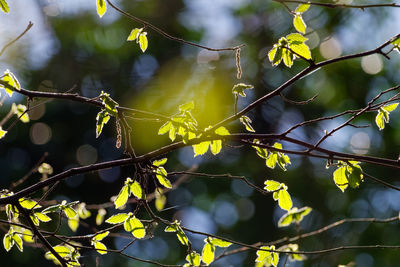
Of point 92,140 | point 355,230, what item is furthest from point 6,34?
point 355,230

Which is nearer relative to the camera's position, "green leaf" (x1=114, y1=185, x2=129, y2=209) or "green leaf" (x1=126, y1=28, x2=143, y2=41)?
"green leaf" (x1=114, y1=185, x2=129, y2=209)

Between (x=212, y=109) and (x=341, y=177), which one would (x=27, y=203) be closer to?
(x=341, y=177)

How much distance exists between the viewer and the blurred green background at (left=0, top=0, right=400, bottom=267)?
23.5 feet

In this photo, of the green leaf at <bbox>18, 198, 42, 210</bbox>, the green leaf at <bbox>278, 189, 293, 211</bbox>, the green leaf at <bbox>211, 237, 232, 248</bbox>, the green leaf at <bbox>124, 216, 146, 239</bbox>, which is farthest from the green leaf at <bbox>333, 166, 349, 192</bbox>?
the green leaf at <bbox>18, 198, 42, 210</bbox>

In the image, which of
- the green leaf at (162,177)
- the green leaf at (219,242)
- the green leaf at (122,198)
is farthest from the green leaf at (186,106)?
the green leaf at (219,242)

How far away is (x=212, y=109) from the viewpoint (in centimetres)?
695

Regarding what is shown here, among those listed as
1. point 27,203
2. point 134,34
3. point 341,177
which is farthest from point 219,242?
point 134,34

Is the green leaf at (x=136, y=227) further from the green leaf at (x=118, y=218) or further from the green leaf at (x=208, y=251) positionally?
the green leaf at (x=208, y=251)

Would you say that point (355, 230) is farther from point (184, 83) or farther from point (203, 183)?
point (184, 83)

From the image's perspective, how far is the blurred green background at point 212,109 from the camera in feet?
23.5

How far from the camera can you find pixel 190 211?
8359 millimetres

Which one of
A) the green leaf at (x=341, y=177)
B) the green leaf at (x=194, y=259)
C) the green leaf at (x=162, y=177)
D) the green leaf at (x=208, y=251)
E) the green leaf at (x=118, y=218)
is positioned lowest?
the green leaf at (x=194, y=259)

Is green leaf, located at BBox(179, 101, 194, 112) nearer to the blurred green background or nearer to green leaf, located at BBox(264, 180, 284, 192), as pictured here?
green leaf, located at BBox(264, 180, 284, 192)

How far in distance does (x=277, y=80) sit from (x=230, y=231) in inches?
116
